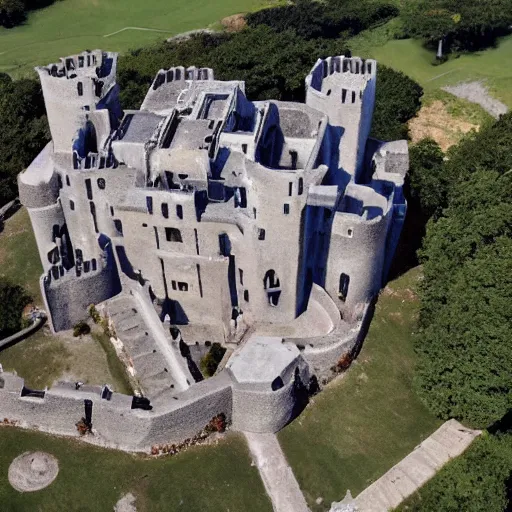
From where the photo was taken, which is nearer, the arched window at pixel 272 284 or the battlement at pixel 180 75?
the arched window at pixel 272 284

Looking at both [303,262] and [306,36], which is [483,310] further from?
[306,36]

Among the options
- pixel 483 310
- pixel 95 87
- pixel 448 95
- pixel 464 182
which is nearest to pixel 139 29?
pixel 448 95

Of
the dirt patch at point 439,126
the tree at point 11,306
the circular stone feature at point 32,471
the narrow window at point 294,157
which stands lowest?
the circular stone feature at point 32,471

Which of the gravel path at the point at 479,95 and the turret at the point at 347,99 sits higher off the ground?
the turret at the point at 347,99

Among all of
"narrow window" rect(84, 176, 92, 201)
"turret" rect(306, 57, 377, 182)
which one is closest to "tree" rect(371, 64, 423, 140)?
"turret" rect(306, 57, 377, 182)

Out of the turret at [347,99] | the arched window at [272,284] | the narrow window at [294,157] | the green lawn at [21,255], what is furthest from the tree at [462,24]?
the green lawn at [21,255]

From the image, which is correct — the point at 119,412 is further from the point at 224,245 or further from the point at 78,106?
the point at 78,106

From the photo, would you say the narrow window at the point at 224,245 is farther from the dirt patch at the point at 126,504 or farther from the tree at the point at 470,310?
the dirt patch at the point at 126,504
